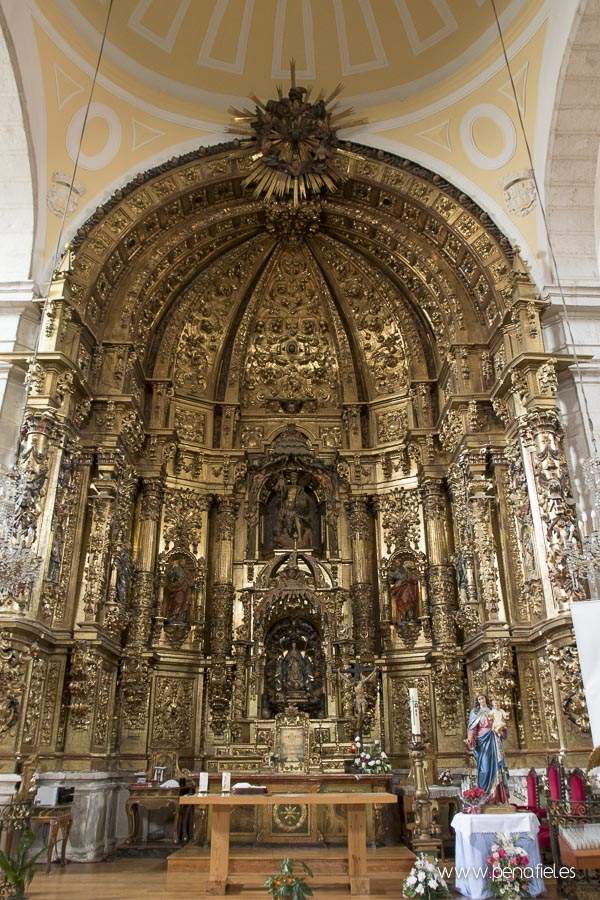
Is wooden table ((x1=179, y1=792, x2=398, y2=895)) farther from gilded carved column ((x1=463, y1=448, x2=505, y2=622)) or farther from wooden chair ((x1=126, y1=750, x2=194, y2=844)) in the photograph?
gilded carved column ((x1=463, y1=448, x2=505, y2=622))

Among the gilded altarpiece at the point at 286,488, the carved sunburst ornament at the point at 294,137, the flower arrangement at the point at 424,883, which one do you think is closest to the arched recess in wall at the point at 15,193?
the gilded altarpiece at the point at 286,488

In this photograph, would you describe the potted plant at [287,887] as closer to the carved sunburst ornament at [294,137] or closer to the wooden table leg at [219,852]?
the wooden table leg at [219,852]

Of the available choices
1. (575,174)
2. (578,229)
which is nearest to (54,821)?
(578,229)

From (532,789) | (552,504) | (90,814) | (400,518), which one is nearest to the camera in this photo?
(532,789)

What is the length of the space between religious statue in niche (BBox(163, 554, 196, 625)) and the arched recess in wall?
6041mm

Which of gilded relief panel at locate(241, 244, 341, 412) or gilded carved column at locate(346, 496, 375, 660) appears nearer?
gilded carved column at locate(346, 496, 375, 660)

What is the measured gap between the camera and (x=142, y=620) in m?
13.1

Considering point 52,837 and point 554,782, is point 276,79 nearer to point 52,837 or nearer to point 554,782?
point 554,782

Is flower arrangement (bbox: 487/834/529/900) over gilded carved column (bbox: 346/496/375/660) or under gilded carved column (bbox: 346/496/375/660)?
under

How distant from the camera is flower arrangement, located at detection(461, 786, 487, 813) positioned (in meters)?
7.25

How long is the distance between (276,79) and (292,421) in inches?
274

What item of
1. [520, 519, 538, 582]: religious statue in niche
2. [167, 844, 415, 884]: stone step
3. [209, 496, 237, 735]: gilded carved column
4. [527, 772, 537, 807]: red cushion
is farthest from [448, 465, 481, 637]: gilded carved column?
[209, 496, 237, 735]: gilded carved column

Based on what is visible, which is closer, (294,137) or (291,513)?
(294,137)

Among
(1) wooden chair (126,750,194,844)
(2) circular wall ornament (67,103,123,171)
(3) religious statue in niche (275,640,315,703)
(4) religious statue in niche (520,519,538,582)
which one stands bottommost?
(1) wooden chair (126,750,194,844)
